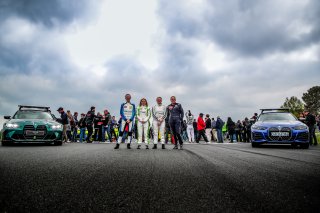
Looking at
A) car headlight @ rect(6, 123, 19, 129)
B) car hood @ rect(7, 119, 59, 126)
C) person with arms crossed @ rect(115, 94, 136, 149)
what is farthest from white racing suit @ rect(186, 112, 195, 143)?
car headlight @ rect(6, 123, 19, 129)

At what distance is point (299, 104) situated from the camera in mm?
75688

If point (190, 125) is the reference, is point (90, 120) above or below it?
above

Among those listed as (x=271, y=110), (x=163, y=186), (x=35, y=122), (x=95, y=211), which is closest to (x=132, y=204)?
(x=95, y=211)

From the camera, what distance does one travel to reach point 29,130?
409 inches

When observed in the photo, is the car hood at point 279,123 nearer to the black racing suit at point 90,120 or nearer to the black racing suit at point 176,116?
the black racing suit at point 176,116

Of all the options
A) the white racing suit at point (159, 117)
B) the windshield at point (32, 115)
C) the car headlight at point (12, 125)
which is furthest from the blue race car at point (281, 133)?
the car headlight at point (12, 125)

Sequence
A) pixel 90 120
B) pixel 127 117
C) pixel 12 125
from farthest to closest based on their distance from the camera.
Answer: pixel 90 120
pixel 12 125
pixel 127 117

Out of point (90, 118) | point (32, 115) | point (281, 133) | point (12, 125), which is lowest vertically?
point (281, 133)

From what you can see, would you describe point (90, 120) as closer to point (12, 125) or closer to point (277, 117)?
point (12, 125)

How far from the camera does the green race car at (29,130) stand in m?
10.2

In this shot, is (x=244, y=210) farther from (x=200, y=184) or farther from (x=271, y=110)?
(x=271, y=110)

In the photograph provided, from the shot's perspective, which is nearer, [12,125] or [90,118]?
[12,125]

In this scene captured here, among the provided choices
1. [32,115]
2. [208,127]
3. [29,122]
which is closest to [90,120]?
[32,115]

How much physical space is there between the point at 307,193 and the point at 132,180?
5.87ft
